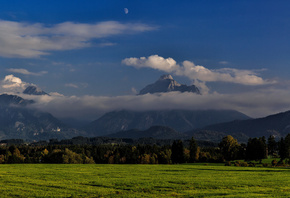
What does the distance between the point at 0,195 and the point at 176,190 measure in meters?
28.9

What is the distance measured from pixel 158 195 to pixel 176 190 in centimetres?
662

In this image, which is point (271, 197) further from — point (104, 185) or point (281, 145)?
point (281, 145)

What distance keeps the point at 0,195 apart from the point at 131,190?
2150 centimetres

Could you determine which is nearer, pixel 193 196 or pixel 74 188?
pixel 193 196

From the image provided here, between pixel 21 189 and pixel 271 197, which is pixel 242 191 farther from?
pixel 21 189

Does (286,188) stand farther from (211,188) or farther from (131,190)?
(131,190)

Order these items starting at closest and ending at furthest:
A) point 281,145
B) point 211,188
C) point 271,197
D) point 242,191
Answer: point 271,197, point 242,191, point 211,188, point 281,145

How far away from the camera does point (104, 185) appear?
229ft

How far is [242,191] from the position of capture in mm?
61875

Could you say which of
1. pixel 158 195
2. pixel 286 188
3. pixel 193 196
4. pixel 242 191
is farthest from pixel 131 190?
pixel 286 188

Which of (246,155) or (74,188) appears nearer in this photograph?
(74,188)

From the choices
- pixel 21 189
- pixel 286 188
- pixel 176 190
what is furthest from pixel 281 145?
pixel 21 189

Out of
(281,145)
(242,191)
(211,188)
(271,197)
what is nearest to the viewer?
(271,197)

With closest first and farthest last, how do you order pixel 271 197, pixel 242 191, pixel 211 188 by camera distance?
pixel 271 197, pixel 242 191, pixel 211 188
